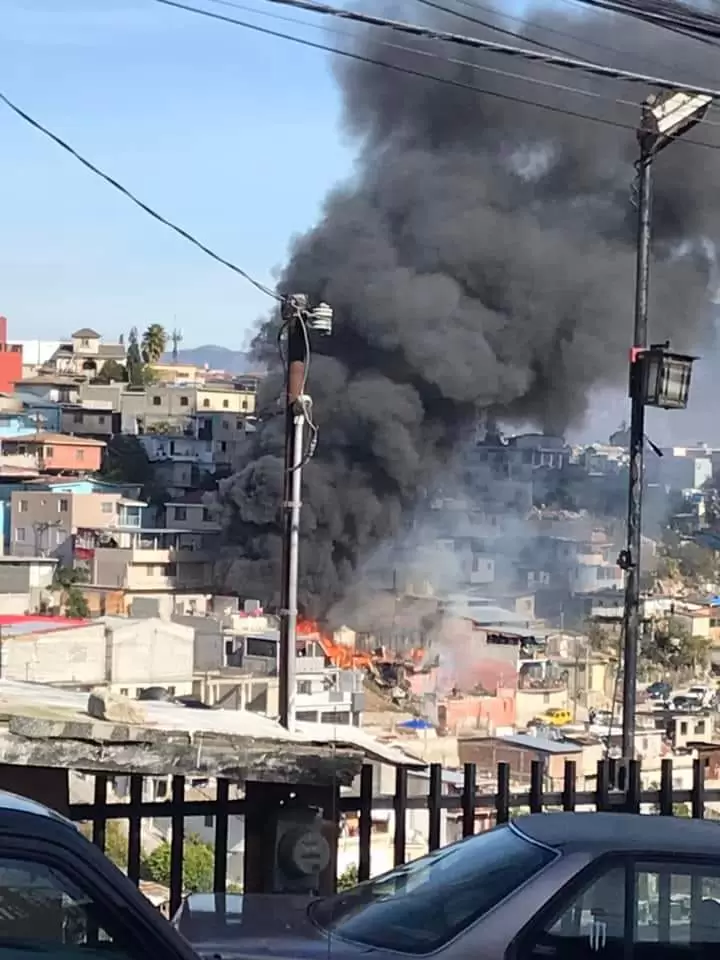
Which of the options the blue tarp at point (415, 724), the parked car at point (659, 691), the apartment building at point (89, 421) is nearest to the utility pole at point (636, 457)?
the blue tarp at point (415, 724)

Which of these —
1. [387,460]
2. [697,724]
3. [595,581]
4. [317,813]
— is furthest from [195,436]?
[317,813]

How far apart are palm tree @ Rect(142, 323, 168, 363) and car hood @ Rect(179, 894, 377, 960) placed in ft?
217

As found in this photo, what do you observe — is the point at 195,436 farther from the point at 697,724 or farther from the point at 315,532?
the point at 697,724

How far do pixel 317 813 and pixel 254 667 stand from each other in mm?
20426

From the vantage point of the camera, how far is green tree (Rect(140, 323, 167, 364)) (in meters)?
69.1

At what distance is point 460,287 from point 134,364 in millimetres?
33224

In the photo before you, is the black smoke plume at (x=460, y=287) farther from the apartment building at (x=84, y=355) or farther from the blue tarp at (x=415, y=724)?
the apartment building at (x=84, y=355)

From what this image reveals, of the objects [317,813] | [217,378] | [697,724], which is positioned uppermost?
[217,378]

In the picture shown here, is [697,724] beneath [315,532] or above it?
beneath

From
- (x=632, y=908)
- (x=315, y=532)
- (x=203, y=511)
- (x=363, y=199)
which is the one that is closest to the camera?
(x=632, y=908)

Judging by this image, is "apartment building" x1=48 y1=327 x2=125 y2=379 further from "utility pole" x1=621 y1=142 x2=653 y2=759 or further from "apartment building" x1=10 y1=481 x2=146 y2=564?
"utility pole" x1=621 y1=142 x2=653 y2=759

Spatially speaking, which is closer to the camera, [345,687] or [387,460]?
[345,687]

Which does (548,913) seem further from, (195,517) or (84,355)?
(84,355)

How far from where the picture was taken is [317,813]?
4496mm
